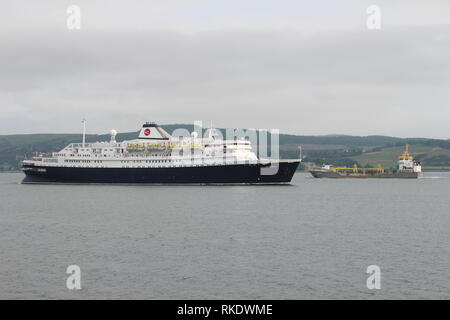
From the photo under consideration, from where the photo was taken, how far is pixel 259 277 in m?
27.3

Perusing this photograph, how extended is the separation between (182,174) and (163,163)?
13.1 ft

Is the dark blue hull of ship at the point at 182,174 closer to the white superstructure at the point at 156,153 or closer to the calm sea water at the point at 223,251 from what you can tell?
the white superstructure at the point at 156,153

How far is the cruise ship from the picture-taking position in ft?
298

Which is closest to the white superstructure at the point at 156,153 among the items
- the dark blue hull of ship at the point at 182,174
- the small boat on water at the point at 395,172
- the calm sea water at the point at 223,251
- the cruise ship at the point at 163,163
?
the cruise ship at the point at 163,163

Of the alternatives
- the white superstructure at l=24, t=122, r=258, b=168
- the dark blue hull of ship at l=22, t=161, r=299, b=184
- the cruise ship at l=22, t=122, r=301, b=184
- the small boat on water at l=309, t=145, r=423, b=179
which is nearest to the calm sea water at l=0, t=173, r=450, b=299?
the dark blue hull of ship at l=22, t=161, r=299, b=184

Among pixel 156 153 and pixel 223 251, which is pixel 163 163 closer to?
pixel 156 153

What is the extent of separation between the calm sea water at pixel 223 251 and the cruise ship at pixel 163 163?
30024 mm

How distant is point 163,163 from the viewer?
94.2m

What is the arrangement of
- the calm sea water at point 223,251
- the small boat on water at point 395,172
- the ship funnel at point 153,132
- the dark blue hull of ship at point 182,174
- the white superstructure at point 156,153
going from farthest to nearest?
the small boat on water at point 395,172
the ship funnel at point 153,132
the white superstructure at point 156,153
the dark blue hull of ship at point 182,174
the calm sea water at point 223,251

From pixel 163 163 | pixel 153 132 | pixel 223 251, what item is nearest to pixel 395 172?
pixel 153 132

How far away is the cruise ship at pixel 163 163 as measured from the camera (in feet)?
298

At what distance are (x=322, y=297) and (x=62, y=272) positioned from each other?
42.3 feet

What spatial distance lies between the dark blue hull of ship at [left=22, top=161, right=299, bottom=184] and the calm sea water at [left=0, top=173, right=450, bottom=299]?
29732 mm
